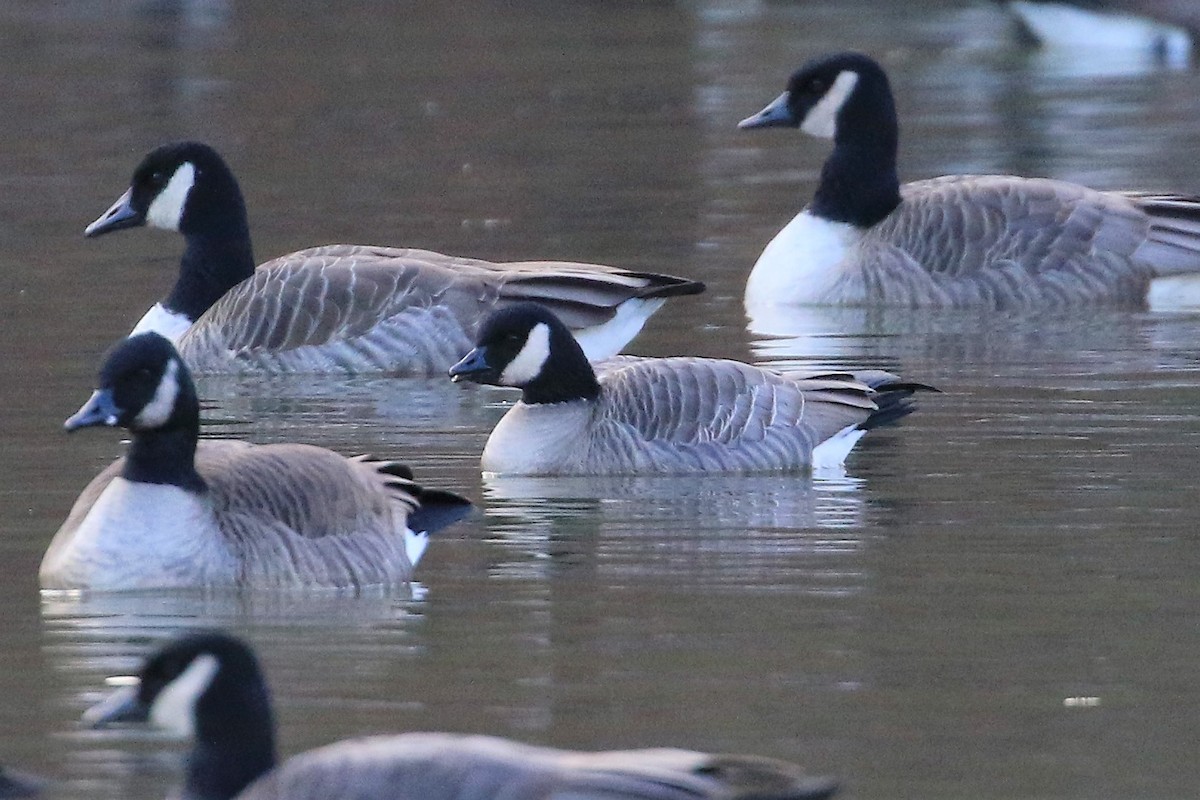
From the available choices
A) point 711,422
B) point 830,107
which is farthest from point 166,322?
point 830,107

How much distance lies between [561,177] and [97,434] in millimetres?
9105

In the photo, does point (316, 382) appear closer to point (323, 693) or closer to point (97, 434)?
Answer: point (97, 434)

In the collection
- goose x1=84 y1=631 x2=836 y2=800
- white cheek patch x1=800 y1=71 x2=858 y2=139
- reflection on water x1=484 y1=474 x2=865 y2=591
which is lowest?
reflection on water x1=484 y1=474 x2=865 y2=591

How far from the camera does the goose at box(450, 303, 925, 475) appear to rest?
11.1 m

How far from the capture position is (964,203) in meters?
15.7

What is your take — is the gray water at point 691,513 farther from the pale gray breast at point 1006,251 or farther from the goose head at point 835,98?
the goose head at point 835,98

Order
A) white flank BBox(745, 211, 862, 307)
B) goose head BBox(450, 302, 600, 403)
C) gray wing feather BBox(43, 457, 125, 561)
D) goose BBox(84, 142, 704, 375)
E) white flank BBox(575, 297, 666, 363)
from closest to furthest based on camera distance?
gray wing feather BBox(43, 457, 125, 561), goose head BBox(450, 302, 600, 403), white flank BBox(575, 297, 666, 363), goose BBox(84, 142, 704, 375), white flank BBox(745, 211, 862, 307)

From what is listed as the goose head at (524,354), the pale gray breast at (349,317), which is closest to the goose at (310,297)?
the pale gray breast at (349,317)

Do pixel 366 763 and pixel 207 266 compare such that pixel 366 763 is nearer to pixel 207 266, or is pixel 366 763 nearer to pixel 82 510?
pixel 82 510

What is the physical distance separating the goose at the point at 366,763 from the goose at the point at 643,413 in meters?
4.95

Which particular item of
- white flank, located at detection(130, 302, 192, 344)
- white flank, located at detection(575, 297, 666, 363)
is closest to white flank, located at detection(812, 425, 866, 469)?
white flank, located at detection(575, 297, 666, 363)

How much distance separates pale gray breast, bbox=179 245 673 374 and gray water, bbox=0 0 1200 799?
236mm

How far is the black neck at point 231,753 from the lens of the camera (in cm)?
595

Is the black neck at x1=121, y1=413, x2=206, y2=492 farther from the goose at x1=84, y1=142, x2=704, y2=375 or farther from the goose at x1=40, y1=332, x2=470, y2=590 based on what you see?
the goose at x1=84, y1=142, x2=704, y2=375
